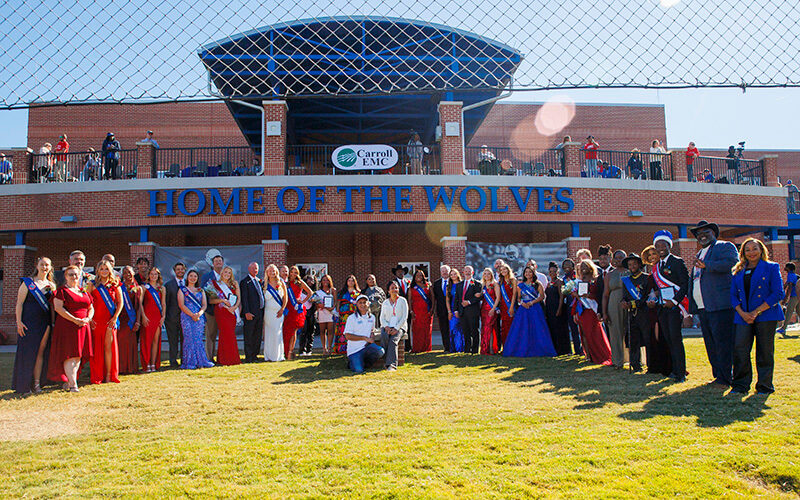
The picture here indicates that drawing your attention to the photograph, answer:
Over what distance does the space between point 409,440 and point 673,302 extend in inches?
168

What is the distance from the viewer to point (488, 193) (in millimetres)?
16562

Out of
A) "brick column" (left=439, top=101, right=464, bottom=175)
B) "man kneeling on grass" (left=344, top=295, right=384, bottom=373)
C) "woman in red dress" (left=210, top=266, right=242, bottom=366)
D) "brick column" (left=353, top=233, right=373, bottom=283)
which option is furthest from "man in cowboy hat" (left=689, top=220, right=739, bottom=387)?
"brick column" (left=353, top=233, right=373, bottom=283)

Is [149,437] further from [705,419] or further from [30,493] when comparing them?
[705,419]

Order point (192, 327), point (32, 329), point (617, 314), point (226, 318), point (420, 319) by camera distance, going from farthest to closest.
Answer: point (420, 319) → point (226, 318) → point (192, 327) → point (617, 314) → point (32, 329)

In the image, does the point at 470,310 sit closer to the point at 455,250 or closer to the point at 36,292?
the point at 455,250

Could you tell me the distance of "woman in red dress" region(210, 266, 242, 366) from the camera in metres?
9.88

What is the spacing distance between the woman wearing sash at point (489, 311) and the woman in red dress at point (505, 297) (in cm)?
14

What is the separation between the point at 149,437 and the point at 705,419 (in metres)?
4.78

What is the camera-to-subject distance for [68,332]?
7.35 meters

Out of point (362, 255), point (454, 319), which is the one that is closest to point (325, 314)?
point (454, 319)

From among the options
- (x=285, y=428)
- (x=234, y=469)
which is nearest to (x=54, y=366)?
(x=285, y=428)

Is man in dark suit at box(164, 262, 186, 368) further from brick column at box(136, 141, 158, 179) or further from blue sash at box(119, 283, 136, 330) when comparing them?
brick column at box(136, 141, 158, 179)

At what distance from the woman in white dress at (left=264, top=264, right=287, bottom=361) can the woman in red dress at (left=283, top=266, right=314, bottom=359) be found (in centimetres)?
21

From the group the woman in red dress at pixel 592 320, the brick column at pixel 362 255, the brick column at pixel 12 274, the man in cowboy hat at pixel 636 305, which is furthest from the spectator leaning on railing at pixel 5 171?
the man in cowboy hat at pixel 636 305
